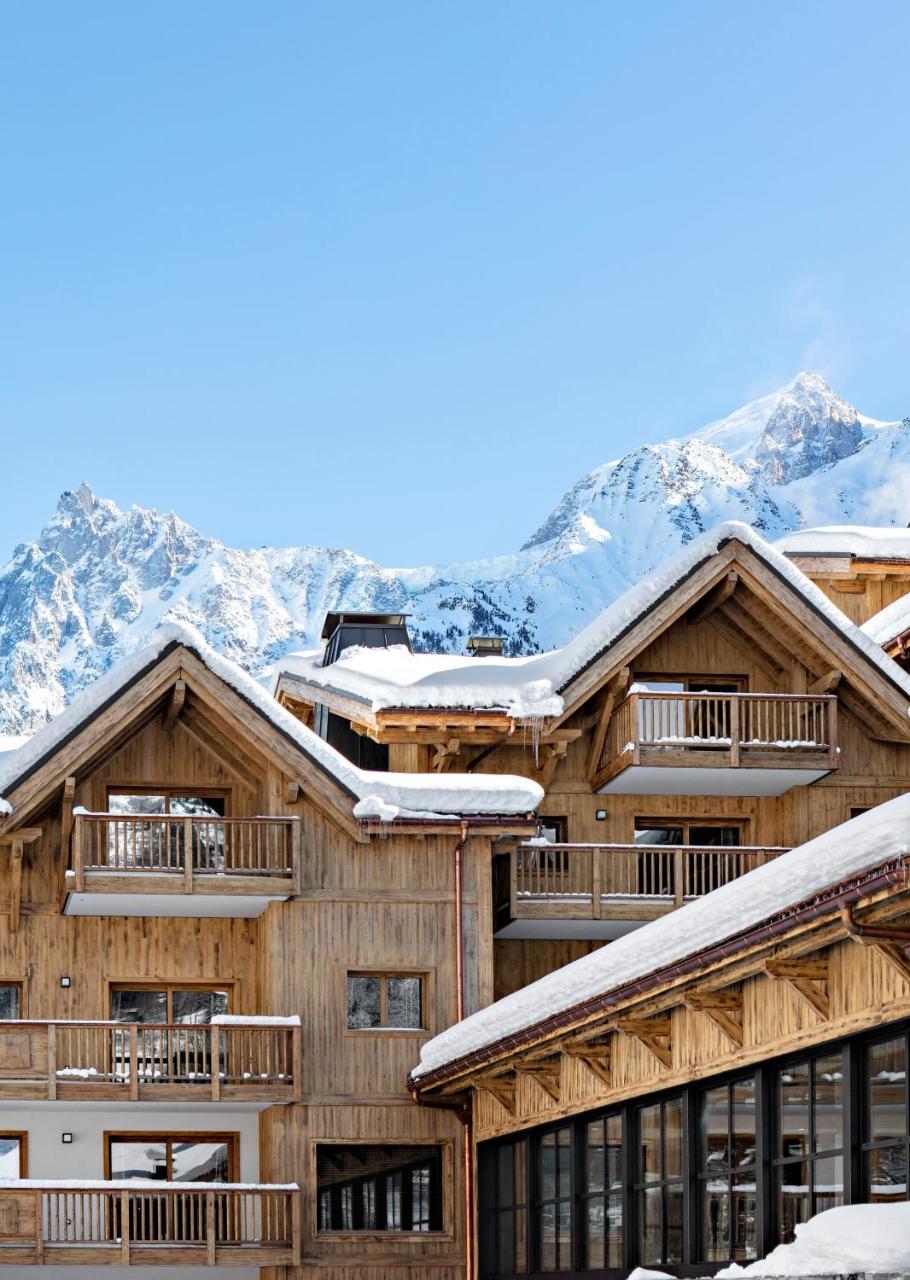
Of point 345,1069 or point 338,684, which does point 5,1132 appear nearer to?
point 345,1069

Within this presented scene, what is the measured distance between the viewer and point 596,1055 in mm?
21797

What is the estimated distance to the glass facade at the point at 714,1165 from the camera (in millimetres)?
15820

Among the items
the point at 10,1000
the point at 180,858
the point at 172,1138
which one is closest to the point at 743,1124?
the point at 172,1138

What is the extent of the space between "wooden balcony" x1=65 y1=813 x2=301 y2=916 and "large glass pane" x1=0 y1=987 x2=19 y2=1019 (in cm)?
140

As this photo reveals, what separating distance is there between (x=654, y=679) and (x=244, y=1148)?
10.4 metres

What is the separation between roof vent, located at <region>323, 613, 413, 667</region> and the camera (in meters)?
43.4

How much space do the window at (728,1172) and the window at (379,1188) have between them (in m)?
11.8

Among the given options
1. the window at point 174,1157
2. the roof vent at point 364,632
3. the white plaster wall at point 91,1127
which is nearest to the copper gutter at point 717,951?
the white plaster wall at point 91,1127

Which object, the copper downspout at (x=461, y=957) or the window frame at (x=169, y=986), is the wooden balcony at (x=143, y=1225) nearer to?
the copper downspout at (x=461, y=957)

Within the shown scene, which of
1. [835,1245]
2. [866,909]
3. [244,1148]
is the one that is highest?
[866,909]

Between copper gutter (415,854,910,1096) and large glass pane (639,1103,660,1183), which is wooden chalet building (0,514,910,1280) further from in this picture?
large glass pane (639,1103,660,1183)

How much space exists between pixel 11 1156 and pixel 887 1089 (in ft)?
61.0

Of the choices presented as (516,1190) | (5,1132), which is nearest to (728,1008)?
(516,1190)

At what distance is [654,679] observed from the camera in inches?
1465
